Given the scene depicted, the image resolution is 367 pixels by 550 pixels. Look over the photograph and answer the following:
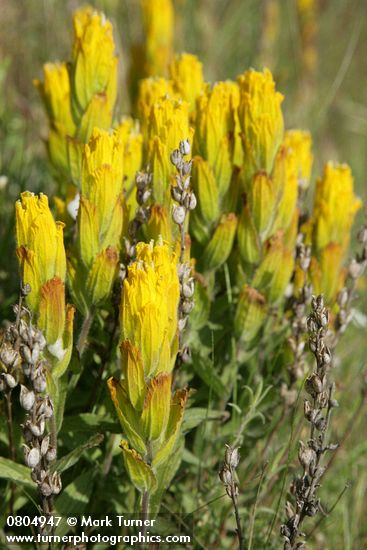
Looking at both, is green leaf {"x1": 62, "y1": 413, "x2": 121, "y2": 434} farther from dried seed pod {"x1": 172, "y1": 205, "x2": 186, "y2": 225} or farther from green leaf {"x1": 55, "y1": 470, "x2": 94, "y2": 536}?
dried seed pod {"x1": 172, "y1": 205, "x2": 186, "y2": 225}

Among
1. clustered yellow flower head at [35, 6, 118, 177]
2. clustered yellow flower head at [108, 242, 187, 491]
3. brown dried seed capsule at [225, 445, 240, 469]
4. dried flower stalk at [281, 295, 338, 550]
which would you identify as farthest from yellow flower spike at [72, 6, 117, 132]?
brown dried seed capsule at [225, 445, 240, 469]

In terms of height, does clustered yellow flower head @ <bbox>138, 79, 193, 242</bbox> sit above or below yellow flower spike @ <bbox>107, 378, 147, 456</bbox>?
above

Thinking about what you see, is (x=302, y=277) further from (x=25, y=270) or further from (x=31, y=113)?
(x=31, y=113)

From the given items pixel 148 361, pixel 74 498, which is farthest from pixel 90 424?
pixel 148 361

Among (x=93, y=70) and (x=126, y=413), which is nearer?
(x=126, y=413)

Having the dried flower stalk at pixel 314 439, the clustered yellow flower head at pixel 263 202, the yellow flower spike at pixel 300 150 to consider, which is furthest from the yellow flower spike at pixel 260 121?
the dried flower stalk at pixel 314 439

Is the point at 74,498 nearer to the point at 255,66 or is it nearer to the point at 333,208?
the point at 333,208
